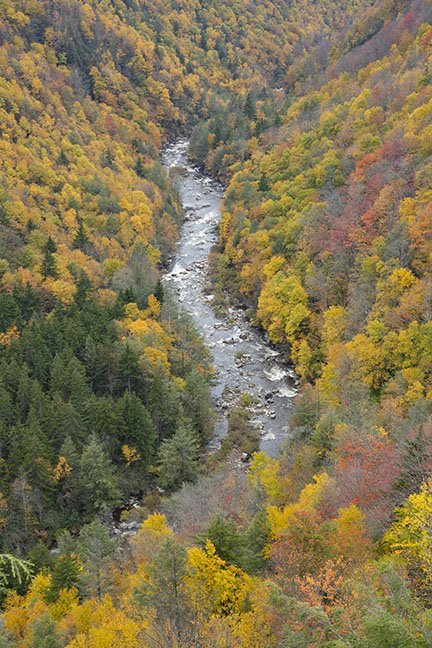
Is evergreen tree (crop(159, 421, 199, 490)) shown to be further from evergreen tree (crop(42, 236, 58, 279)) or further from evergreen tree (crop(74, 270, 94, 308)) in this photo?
evergreen tree (crop(42, 236, 58, 279))

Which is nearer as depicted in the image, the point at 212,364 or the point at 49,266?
the point at 212,364

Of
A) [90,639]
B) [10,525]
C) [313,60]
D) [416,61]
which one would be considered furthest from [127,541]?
[313,60]

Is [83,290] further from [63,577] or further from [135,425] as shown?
[63,577]

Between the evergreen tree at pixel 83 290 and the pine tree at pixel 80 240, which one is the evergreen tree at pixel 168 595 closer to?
the evergreen tree at pixel 83 290

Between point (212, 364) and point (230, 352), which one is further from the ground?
point (212, 364)

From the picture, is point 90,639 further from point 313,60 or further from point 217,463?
point 313,60

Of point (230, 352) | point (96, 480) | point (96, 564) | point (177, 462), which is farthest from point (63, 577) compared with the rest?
point (230, 352)
